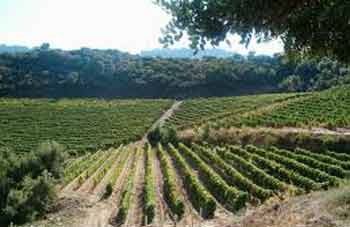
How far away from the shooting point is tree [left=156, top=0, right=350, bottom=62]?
10.8 meters

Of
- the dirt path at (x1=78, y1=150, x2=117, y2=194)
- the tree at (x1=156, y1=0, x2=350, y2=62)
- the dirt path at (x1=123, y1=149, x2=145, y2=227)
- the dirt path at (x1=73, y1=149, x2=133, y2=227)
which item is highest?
the tree at (x1=156, y1=0, x2=350, y2=62)

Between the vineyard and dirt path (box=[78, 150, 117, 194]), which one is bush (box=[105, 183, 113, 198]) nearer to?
dirt path (box=[78, 150, 117, 194])

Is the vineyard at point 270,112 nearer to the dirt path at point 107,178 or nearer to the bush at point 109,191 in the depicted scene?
the dirt path at point 107,178

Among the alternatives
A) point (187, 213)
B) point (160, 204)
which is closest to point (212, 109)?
point (160, 204)

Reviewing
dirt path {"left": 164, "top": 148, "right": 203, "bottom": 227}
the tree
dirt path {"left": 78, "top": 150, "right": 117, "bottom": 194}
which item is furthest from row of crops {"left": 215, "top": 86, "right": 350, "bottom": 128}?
the tree

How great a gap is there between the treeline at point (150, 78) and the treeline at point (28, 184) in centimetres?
7379

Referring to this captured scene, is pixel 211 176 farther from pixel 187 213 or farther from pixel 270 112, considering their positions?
pixel 270 112

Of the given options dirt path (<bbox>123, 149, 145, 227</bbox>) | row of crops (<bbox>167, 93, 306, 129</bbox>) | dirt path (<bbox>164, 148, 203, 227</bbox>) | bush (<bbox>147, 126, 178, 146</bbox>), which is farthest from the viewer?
row of crops (<bbox>167, 93, 306, 129</bbox>)

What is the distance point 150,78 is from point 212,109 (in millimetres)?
44972

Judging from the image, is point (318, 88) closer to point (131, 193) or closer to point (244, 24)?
point (131, 193)

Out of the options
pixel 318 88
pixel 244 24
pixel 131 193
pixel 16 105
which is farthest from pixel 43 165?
pixel 318 88

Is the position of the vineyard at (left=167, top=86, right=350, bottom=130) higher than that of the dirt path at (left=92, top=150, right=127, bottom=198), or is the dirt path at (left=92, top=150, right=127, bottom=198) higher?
the vineyard at (left=167, top=86, right=350, bottom=130)

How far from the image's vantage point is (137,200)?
39.2 metres

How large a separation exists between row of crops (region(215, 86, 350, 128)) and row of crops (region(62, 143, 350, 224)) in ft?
29.8
